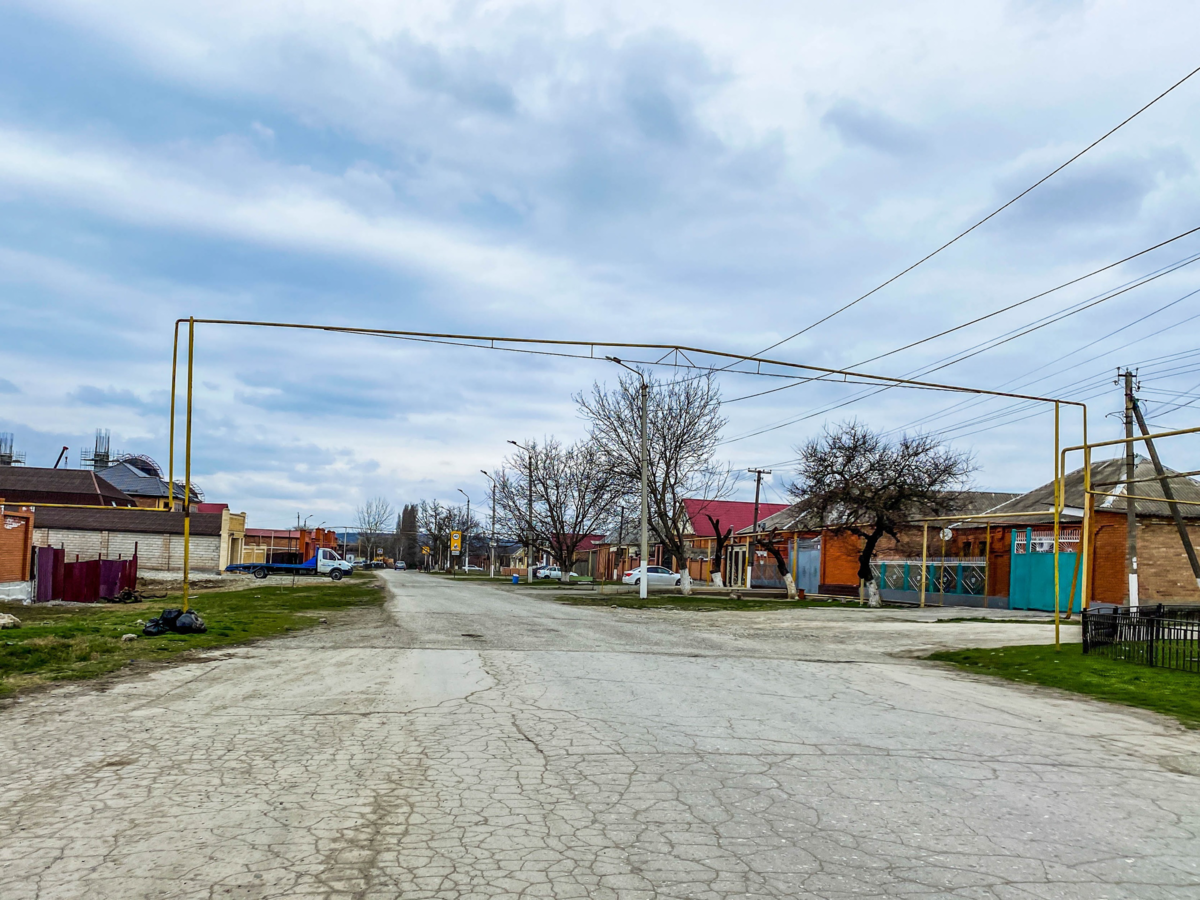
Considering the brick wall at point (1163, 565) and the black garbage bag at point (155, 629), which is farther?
the brick wall at point (1163, 565)

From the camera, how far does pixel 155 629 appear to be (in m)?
15.2

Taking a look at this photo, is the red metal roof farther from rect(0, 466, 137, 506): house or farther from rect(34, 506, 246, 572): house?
rect(0, 466, 137, 506): house

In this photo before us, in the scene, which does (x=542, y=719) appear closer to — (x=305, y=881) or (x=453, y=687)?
(x=453, y=687)

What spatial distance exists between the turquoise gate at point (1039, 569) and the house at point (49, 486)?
192 ft

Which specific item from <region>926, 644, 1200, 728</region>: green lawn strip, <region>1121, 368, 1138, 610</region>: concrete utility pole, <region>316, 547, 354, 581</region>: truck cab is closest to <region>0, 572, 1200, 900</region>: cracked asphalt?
<region>926, 644, 1200, 728</region>: green lawn strip

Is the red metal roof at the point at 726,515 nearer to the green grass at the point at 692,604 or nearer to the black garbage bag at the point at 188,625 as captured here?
the green grass at the point at 692,604

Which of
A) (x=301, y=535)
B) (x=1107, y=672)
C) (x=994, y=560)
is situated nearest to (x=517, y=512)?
(x=994, y=560)

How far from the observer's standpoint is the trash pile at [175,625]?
15.3m

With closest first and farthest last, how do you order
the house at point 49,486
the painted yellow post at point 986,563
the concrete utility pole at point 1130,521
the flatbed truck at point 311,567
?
the concrete utility pole at point 1130,521 < the painted yellow post at point 986,563 < the flatbed truck at point 311,567 < the house at point 49,486

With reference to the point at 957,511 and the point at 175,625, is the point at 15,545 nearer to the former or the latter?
the point at 175,625

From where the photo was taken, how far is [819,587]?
4819cm

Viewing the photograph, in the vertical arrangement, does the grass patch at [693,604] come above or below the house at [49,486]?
below

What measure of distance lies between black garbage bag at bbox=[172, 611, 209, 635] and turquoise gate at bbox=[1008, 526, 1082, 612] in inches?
1056

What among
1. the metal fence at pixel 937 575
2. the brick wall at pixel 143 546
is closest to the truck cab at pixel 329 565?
the brick wall at pixel 143 546
